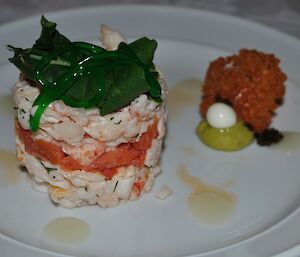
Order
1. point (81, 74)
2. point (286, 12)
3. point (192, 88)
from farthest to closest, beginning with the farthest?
point (286, 12)
point (192, 88)
point (81, 74)

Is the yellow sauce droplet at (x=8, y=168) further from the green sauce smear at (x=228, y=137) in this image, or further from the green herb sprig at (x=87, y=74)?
the green sauce smear at (x=228, y=137)

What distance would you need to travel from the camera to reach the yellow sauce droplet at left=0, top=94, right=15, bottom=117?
3.82 meters

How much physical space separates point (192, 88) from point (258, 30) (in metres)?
0.62

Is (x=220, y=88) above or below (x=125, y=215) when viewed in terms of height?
above

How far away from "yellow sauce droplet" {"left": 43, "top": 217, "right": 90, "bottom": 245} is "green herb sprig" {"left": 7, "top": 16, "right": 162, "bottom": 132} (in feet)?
1.52

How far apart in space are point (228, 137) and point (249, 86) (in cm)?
30

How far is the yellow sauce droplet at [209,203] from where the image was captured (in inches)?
125

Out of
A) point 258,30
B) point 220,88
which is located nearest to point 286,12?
point 258,30

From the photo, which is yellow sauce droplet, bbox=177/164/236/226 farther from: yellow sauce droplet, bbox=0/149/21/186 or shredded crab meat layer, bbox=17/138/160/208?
yellow sauce droplet, bbox=0/149/21/186

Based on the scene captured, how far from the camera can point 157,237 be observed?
3078 mm

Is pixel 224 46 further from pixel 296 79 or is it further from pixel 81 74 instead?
pixel 81 74

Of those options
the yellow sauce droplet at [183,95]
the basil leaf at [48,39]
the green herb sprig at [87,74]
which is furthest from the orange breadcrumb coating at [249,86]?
the basil leaf at [48,39]

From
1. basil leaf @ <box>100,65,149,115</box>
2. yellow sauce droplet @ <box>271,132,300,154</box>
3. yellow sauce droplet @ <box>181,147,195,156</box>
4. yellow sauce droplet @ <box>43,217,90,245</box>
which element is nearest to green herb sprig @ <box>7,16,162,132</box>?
basil leaf @ <box>100,65,149,115</box>

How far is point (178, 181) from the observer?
345 cm
